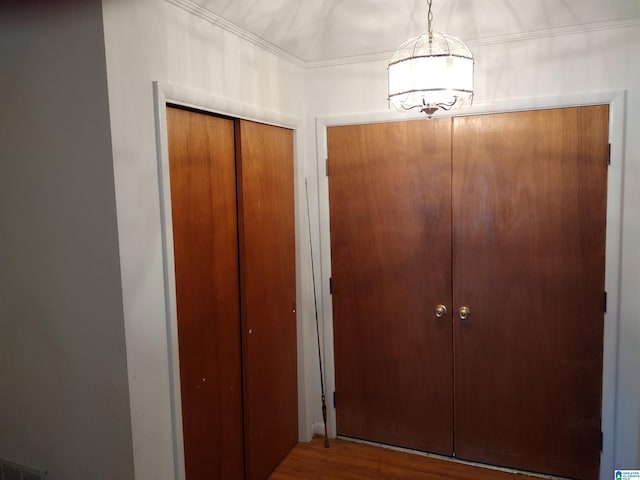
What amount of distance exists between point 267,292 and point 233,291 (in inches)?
11.5

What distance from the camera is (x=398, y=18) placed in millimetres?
2455

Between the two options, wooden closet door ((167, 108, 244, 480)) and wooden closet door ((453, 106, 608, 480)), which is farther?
wooden closet door ((453, 106, 608, 480))

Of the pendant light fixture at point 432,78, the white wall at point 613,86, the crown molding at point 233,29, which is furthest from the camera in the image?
the white wall at point 613,86

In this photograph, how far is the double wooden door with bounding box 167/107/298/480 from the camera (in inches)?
82.7

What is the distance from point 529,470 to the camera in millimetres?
2766

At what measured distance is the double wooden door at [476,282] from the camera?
8.40ft

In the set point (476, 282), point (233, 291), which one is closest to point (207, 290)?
point (233, 291)

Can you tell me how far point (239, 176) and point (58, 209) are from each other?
0.85 m

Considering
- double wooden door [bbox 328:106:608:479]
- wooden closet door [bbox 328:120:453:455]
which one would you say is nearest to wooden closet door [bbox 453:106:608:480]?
double wooden door [bbox 328:106:608:479]

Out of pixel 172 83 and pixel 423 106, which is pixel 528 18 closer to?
pixel 423 106

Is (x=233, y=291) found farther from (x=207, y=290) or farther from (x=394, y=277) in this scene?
(x=394, y=277)

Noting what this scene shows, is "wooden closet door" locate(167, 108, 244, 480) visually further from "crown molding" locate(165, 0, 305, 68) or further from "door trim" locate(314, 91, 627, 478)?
"door trim" locate(314, 91, 627, 478)

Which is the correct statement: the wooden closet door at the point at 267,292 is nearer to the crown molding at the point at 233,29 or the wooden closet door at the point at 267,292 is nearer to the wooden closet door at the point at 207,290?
the wooden closet door at the point at 207,290

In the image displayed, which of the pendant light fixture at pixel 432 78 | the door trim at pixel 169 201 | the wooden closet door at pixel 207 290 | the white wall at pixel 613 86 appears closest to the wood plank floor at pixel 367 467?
the wooden closet door at pixel 207 290
